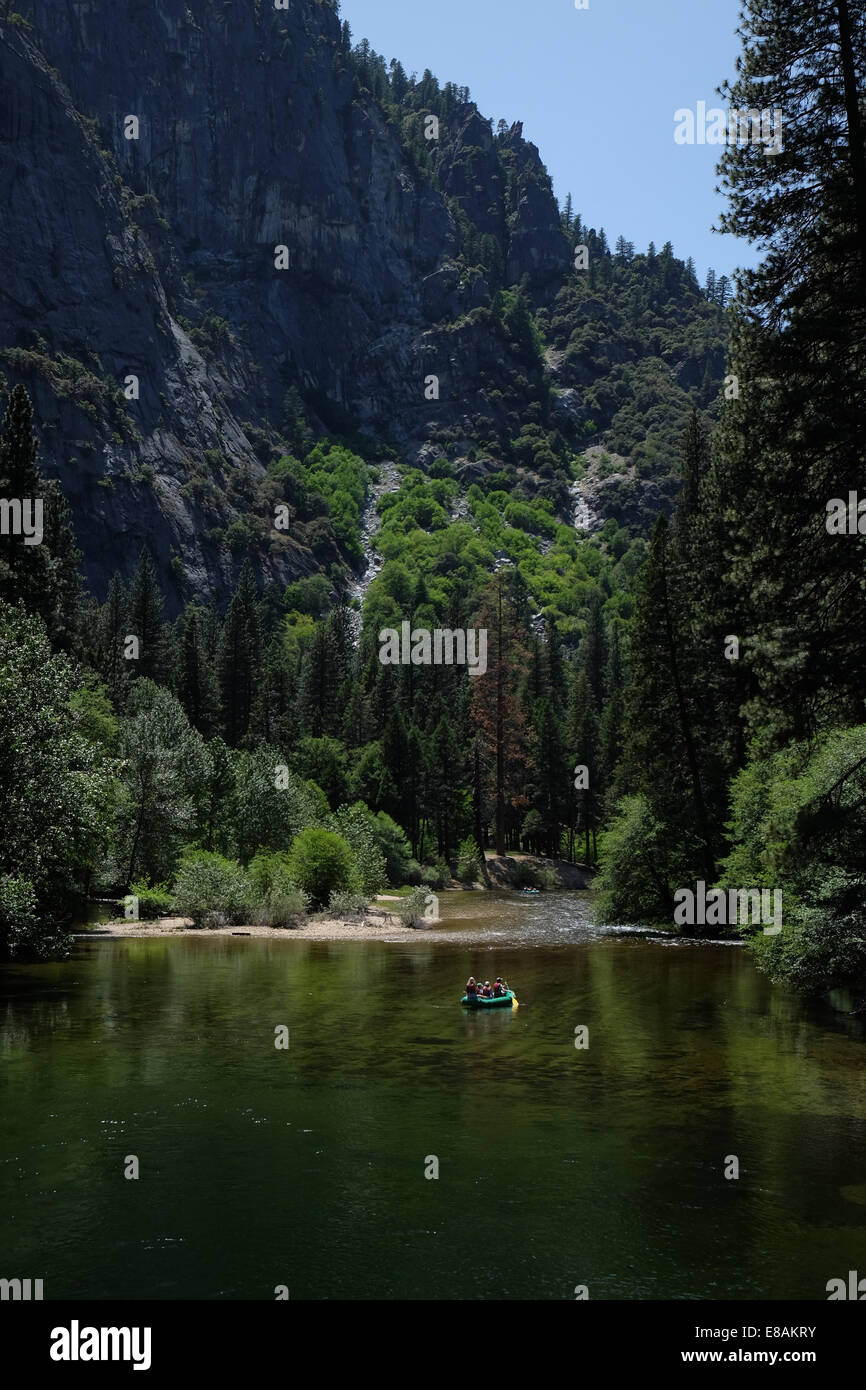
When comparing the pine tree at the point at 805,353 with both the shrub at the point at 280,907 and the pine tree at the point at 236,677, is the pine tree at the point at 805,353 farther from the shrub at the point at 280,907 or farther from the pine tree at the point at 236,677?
the pine tree at the point at 236,677

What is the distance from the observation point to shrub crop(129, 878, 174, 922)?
48875mm

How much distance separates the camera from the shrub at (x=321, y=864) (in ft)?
174

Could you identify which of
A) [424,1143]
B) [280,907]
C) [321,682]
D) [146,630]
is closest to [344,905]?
[280,907]

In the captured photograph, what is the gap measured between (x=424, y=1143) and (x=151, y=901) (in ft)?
114

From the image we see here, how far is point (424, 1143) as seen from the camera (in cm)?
1694

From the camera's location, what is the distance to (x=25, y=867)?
29375 mm

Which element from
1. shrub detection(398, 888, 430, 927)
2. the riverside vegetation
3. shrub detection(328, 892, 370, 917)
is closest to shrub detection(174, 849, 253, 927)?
the riverside vegetation

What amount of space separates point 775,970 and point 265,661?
4046 inches

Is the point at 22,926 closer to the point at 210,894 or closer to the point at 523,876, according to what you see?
the point at 210,894

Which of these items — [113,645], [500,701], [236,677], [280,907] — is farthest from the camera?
[236,677]

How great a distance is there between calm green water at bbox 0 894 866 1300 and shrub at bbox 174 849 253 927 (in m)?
17.2
